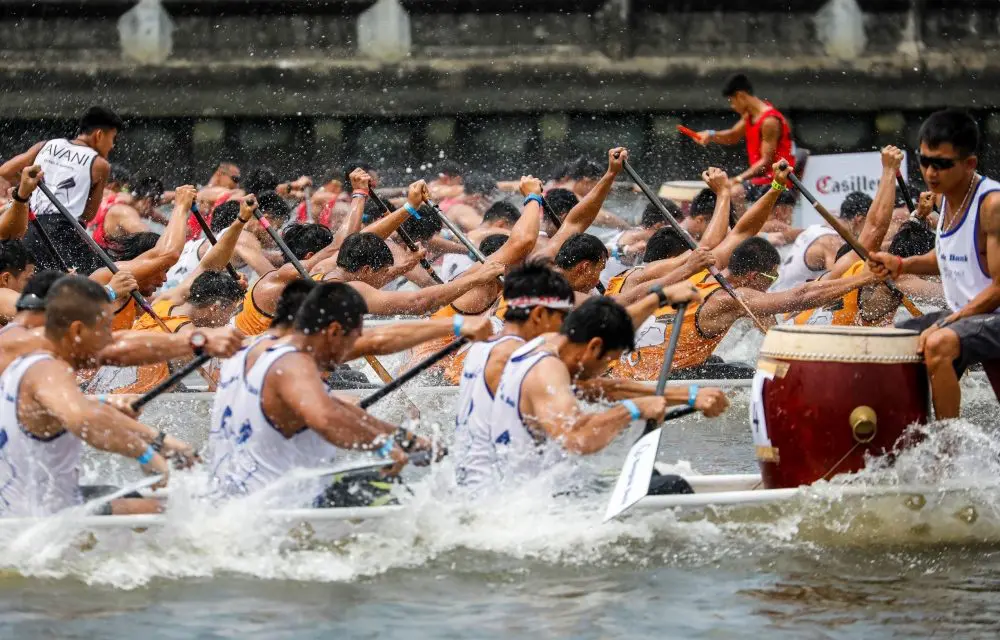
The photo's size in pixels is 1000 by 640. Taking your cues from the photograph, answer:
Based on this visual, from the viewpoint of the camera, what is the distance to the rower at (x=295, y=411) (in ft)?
20.0

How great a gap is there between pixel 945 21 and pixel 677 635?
1278cm

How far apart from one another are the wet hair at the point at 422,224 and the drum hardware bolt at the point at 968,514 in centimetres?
558

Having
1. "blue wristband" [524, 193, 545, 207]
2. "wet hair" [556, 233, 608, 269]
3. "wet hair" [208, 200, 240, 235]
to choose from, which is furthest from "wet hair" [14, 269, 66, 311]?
"wet hair" [208, 200, 240, 235]

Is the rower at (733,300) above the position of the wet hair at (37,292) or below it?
below

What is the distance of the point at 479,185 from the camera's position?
14.4m

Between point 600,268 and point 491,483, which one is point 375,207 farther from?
point 491,483

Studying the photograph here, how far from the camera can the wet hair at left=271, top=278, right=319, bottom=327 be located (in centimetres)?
656

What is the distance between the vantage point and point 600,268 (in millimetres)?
9086

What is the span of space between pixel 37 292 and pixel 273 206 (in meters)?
4.58

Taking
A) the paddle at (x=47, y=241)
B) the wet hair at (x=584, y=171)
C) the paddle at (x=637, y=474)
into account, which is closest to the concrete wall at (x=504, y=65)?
the wet hair at (x=584, y=171)

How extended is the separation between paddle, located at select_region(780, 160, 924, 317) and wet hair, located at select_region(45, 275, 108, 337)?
320 centimetres

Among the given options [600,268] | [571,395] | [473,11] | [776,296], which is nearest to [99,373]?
[600,268]

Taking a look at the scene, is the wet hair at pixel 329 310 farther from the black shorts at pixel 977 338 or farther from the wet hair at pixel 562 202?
the wet hair at pixel 562 202

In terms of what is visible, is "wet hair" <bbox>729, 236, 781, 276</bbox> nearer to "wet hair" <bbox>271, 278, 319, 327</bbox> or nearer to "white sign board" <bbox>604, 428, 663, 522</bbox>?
"white sign board" <bbox>604, 428, 663, 522</bbox>
